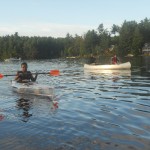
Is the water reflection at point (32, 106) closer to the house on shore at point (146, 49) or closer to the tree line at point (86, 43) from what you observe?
the tree line at point (86, 43)

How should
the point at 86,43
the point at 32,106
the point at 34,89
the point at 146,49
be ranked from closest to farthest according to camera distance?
the point at 32,106, the point at 34,89, the point at 146,49, the point at 86,43

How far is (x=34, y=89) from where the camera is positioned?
2016 cm

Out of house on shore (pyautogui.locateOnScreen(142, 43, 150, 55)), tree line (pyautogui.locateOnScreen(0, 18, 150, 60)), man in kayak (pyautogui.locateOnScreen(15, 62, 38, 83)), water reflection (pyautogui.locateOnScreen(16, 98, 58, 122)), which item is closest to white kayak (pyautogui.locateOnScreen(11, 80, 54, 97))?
man in kayak (pyautogui.locateOnScreen(15, 62, 38, 83))

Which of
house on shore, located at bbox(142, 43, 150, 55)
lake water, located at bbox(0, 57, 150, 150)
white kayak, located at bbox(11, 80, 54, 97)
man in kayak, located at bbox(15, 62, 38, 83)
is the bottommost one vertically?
lake water, located at bbox(0, 57, 150, 150)

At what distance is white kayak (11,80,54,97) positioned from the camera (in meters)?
19.6

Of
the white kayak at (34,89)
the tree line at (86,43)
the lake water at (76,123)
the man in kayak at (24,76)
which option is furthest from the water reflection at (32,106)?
the tree line at (86,43)

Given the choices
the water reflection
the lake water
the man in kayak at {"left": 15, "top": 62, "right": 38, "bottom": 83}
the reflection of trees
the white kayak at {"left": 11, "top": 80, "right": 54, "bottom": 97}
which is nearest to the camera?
the lake water

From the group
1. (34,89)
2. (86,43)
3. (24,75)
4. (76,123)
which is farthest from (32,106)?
(86,43)

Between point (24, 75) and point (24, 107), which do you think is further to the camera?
point (24, 75)

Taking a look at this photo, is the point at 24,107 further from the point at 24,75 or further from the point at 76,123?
the point at 24,75

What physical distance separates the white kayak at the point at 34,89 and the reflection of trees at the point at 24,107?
136 centimetres

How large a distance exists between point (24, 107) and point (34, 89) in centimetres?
397

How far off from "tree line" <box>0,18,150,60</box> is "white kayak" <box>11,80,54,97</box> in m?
107

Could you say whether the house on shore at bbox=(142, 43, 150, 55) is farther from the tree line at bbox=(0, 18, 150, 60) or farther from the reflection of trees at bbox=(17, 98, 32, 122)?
the reflection of trees at bbox=(17, 98, 32, 122)
